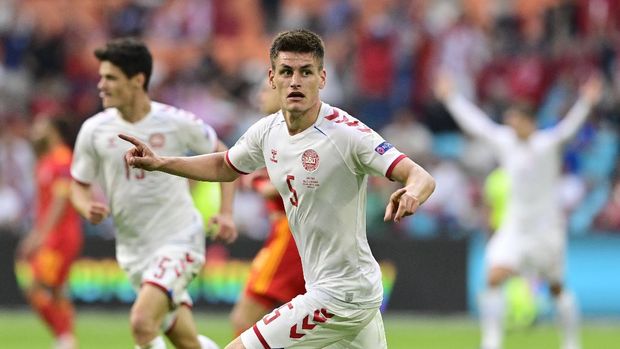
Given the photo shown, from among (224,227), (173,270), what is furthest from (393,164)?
(173,270)

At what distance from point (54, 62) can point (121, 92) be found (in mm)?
12206

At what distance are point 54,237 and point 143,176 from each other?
16.3 ft

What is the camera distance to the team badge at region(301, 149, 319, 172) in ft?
22.6

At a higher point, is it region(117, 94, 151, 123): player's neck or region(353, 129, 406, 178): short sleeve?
region(117, 94, 151, 123): player's neck

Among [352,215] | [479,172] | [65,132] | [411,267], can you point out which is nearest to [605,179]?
[479,172]

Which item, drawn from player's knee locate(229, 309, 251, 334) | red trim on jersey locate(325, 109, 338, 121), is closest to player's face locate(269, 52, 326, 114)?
red trim on jersey locate(325, 109, 338, 121)

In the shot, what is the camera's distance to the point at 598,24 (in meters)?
19.9

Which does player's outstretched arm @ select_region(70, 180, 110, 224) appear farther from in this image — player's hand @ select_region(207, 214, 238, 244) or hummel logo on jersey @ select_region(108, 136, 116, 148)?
player's hand @ select_region(207, 214, 238, 244)

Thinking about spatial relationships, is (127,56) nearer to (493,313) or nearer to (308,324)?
(308,324)

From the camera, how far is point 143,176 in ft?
29.9

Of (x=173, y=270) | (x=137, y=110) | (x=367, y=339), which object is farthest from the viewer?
(x=137, y=110)

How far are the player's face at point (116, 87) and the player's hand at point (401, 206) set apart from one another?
356cm

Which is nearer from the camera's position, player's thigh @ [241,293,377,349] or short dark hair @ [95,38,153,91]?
player's thigh @ [241,293,377,349]

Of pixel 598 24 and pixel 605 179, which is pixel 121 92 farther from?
pixel 598 24
